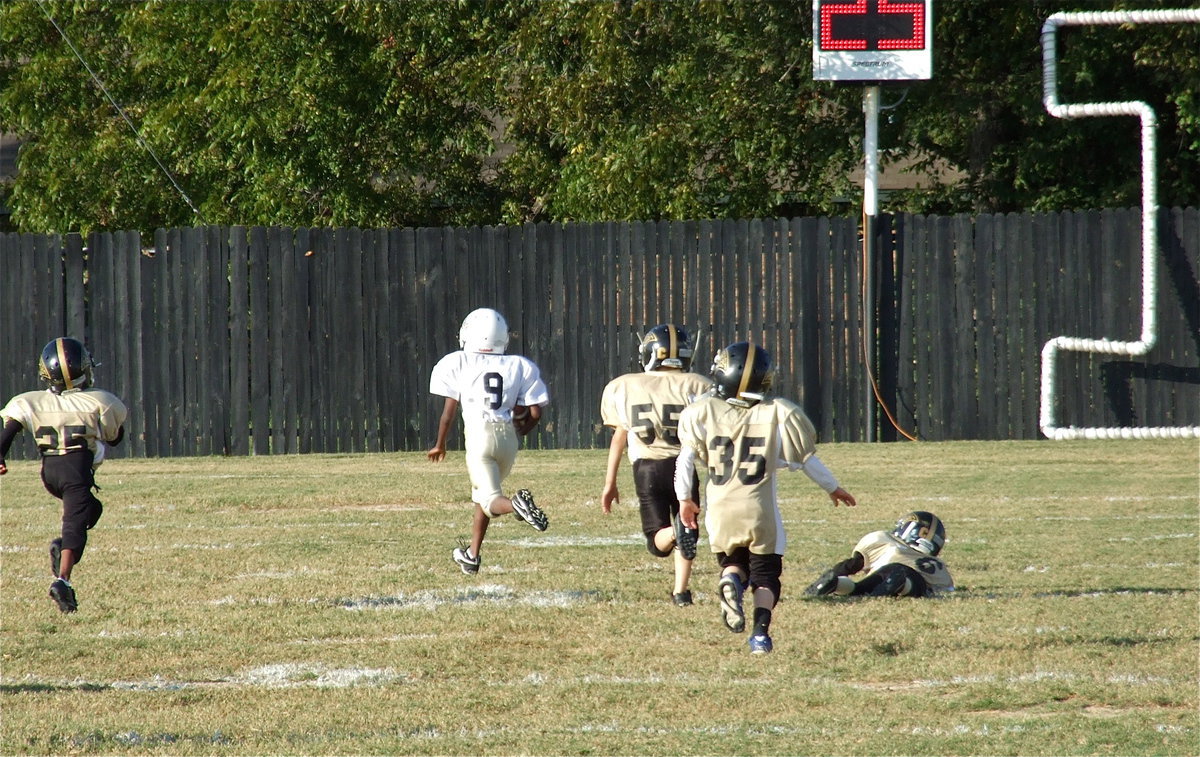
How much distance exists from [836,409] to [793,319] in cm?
112

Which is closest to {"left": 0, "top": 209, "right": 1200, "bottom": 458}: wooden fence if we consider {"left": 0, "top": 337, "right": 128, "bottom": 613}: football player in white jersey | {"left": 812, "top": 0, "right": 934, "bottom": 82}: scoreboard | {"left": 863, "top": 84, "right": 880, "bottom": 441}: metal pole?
{"left": 863, "top": 84, "right": 880, "bottom": 441}: metal pole

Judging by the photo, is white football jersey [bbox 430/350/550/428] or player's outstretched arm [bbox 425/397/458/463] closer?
player's outstretched arm [bbox 425/397/458/463]

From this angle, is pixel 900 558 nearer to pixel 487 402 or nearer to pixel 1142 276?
pixel 487 402

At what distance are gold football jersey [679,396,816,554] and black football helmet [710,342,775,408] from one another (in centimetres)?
5

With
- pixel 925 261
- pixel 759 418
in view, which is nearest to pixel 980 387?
pixel 925 261

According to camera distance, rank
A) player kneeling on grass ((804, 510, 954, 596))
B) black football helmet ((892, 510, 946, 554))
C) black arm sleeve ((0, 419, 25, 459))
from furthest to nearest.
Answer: black football helmet ((892, 510, 946, 554)), black arm sleeve ((0, 419, 25, 459)), player kneeling on grass ((804, 510, 954, 596))

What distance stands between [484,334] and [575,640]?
260 cm

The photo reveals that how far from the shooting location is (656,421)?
28.5ft

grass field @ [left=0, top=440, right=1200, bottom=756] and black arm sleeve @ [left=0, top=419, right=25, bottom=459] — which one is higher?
black arm sleeve @ [left=0, top=419, right=25, bottom=459]

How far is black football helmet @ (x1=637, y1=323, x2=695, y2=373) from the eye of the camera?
8.85 meters

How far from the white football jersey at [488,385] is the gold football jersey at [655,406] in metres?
0.86

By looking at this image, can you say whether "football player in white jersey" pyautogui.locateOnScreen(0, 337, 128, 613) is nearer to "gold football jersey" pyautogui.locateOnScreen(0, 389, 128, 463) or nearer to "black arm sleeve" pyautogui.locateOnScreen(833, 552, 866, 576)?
"gold football jersey" pyautogui.locateOnScreen(0, 389, 128, 463)

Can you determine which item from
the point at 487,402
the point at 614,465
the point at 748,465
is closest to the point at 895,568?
the point at 614,465

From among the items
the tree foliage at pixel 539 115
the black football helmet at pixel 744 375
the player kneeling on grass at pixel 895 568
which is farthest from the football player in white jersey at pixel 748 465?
the tree foliage at pixel 539 115
